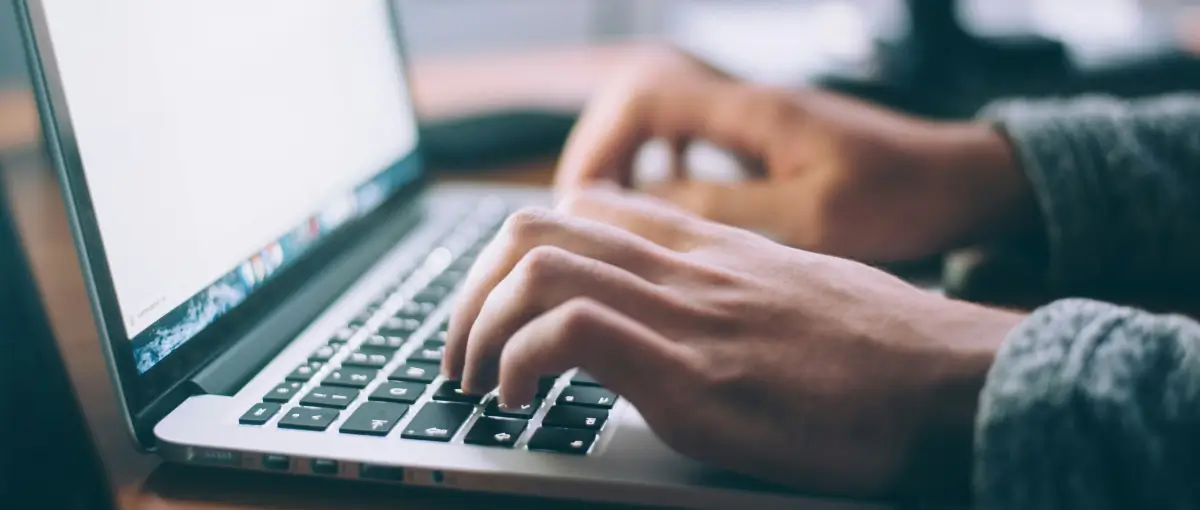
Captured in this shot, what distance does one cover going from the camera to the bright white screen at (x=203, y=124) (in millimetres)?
420

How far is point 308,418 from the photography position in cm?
43

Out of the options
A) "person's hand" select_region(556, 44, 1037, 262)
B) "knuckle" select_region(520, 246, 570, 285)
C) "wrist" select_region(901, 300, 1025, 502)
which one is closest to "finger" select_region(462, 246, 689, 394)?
"knuckle" select_region(520, 246, 570, 285)

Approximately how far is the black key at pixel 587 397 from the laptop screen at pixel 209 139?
7.1 inches

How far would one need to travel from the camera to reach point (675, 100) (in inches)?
27.0

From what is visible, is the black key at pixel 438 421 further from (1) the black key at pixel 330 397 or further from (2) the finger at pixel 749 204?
(2) the finger at pixel 749 204

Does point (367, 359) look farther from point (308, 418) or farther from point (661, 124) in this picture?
point (661, 124)

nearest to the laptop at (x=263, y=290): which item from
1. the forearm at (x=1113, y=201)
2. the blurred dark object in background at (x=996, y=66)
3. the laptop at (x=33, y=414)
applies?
the laptop at (x=33, y=414)

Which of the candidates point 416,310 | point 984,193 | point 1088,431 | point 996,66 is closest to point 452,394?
point 416,310

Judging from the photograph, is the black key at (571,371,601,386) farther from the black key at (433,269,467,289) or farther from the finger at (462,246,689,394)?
the black key at (433,269,467,289)

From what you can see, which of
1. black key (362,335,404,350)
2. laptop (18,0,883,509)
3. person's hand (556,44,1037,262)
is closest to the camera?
laptop (18,0,883,509)

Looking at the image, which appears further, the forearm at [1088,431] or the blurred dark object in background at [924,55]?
the blurred dark object in background at [924,55]

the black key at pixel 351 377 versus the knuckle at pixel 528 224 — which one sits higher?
the knuckle at pixel 528 224

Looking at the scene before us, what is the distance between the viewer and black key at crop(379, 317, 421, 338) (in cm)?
52

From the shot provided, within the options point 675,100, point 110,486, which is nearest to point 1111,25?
point 675,100
